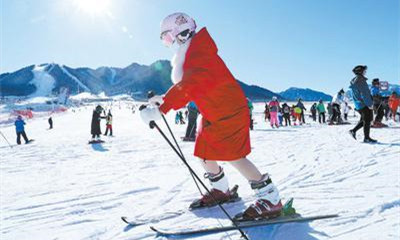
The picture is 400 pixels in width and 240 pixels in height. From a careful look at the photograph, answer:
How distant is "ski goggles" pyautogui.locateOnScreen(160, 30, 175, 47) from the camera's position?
3041 millimetres

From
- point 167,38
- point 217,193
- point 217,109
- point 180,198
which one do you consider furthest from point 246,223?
point 167,38

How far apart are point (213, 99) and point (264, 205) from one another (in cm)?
97

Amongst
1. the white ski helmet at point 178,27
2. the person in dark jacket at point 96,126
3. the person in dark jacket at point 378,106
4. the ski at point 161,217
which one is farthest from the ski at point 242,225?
the person in dark jacket at point 96,126

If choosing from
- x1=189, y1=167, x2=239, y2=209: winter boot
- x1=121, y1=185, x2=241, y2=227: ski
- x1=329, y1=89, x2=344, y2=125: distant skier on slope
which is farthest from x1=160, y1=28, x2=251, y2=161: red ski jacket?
x1=329, y1=89, x2=344, y2=125: distant skier on slope

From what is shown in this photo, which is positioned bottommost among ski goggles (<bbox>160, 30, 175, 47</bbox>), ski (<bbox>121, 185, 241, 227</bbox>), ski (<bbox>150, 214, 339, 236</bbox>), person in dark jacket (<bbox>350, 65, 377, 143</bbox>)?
ski (<bbox>121, 185, 241, 227</bbox>)

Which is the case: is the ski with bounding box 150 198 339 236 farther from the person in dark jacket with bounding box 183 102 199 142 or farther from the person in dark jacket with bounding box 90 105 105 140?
the person in dark jacket with bounding box 90 105 105 140

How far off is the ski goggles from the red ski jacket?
0.34m

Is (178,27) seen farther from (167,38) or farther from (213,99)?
(213,99)

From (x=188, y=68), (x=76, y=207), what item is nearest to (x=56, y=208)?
(x=76, y=207)

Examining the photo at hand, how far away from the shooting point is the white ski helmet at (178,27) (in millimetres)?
2996

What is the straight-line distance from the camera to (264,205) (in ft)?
8.72

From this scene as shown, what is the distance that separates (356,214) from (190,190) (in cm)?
195

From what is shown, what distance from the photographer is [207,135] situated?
2746 millimetres

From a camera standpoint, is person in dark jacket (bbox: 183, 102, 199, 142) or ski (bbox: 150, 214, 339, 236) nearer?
ski (bbox: 150, 214, 339, 236)
